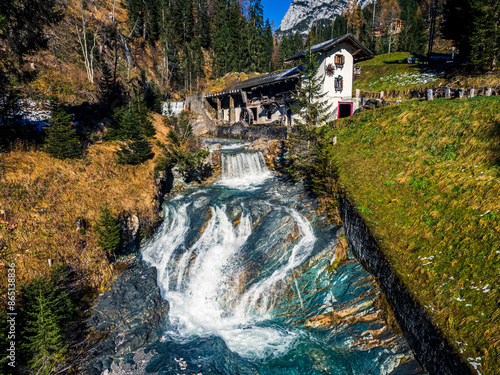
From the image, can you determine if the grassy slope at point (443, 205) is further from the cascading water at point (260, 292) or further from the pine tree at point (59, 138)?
the pine tree at point (59, 138)

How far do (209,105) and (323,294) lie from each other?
53.0 metres

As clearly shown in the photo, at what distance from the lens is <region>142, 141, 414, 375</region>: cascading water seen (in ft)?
40.5

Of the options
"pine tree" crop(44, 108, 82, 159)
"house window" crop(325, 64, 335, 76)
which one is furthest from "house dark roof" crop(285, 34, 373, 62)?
"pine tree" crop(44, 108, 82, 159)

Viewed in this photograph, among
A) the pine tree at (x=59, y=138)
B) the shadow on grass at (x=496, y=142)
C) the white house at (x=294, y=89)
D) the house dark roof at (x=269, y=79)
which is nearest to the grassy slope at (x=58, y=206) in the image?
the pine tree at (x=59, y=138)

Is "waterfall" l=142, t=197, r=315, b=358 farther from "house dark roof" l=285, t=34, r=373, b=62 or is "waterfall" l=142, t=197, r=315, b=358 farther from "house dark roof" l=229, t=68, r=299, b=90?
"house dark roof" l=229, t=68, r=299, b=90

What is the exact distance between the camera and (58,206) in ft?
57.0

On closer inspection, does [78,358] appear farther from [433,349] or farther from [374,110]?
[374,110]

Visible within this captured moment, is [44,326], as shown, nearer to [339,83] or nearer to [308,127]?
[308,127]

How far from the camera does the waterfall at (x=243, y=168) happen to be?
1169 inches

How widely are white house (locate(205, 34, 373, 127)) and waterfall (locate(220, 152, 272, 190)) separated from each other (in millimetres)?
7449

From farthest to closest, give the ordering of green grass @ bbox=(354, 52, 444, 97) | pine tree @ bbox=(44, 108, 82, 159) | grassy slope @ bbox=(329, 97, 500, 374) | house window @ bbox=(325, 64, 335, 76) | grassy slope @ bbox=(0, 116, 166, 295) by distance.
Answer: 1. green grass @ bbox=(354, 52, 444, 97)
2. house window @ bbox=(325, 64, 335, 76)
3. pine tree @ bbox=(44, 108, 82, 159)
4. grassy slope @ bbox=(0, 116, 166, 295)
5. grassy slope @ bbox=(329, 97, 500, 374)

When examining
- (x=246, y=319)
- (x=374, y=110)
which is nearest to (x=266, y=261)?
(x=246, y=319)

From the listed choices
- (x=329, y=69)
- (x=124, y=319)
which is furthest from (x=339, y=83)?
(x=124, y=319)

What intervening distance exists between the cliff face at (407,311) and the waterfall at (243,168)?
1448cm
